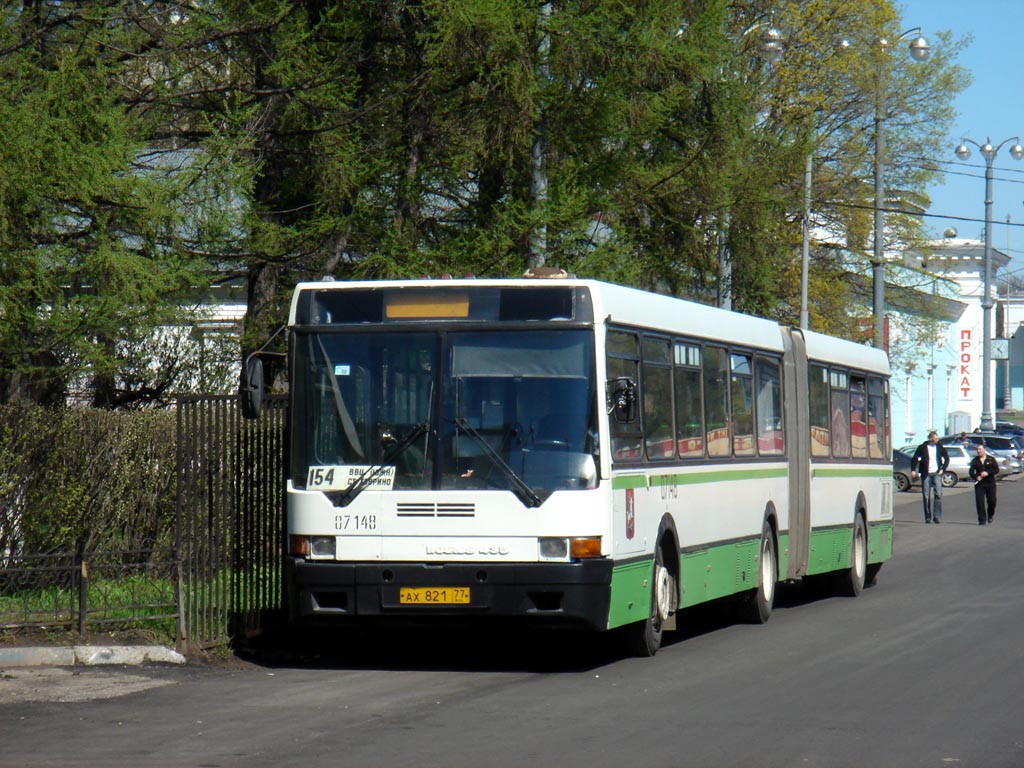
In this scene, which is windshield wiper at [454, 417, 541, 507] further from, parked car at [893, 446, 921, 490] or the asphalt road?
parked car at [893, 446, 921, 490]

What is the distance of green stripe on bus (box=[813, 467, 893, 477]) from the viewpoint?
18.0 meters

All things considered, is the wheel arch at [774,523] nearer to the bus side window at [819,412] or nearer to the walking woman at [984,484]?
the bus side window at [819,412]

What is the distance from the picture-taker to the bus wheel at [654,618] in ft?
40.6

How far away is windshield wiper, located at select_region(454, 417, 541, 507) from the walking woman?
2533 cm

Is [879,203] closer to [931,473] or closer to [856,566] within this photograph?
[931,473]

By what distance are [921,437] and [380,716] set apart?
226 feet

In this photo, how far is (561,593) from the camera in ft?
36.6

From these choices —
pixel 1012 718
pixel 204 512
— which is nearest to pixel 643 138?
pixel 204 512

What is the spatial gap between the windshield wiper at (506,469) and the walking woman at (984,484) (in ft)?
83.1

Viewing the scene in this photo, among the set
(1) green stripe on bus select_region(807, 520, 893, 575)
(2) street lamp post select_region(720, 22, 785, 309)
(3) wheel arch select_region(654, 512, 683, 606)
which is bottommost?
(1) green stripe on bus select_region(807, 520, 893, 575)

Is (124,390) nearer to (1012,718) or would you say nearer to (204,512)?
(204,512)

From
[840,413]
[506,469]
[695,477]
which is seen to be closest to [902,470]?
[840,413]

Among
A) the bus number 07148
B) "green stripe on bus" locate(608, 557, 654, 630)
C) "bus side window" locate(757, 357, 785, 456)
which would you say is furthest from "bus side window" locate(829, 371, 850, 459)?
the bus number 07148

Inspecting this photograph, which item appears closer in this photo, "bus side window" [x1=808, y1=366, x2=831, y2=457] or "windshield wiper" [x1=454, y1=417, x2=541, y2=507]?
"windshield wiper" [x1=454, y1=417, x2=541, y2=507]
